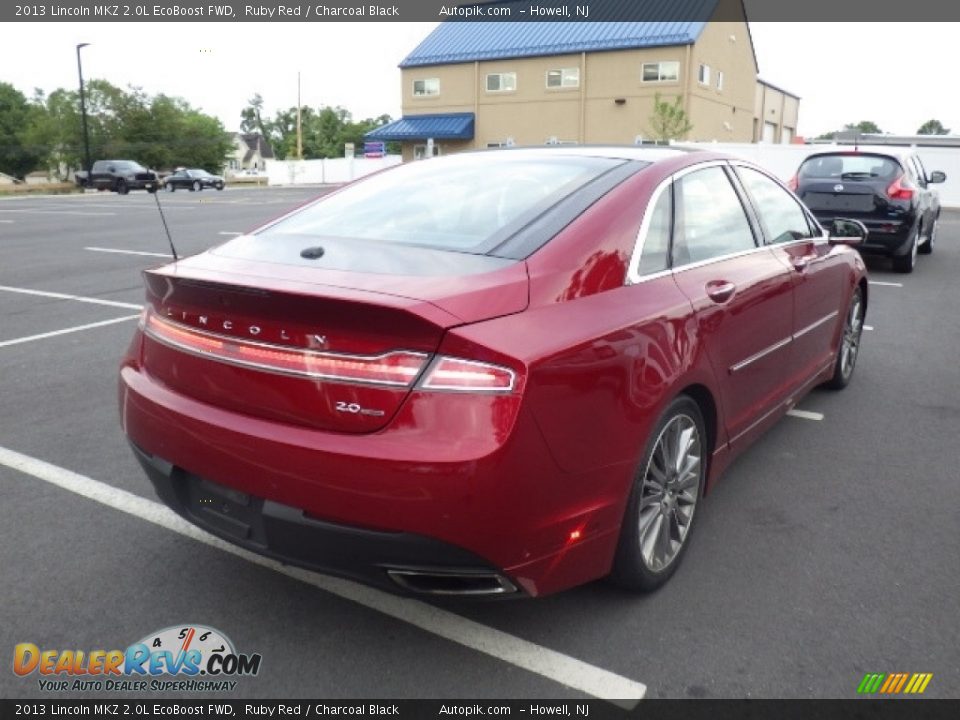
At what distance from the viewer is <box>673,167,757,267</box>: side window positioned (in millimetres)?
3270

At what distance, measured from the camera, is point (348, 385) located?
232 centimetres

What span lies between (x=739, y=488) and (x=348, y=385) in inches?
95.0

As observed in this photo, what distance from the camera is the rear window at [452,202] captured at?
2.95 meters

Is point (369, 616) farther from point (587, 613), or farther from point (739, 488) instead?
point (739, 488)

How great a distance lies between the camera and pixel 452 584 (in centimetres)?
241

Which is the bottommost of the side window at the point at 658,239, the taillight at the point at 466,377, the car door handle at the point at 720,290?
the taillight at the point at 466,377

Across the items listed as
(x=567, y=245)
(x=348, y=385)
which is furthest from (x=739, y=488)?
(x=348, y=385)

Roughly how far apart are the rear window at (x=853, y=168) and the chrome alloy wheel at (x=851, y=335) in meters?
5.83

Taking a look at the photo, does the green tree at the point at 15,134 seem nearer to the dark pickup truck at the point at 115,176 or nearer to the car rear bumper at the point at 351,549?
the dark pickup truck at the point at 115,176

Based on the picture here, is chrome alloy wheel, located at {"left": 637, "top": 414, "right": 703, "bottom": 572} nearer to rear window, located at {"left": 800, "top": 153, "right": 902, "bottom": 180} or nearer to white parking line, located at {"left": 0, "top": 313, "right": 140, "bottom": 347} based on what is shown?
white parking line, located at {"left": 0, "top": 313, "right": 140, "bottom": 347}

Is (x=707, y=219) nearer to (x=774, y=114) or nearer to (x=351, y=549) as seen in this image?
(x=351, y=549)

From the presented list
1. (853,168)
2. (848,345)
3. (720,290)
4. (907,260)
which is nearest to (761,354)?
(720,290)

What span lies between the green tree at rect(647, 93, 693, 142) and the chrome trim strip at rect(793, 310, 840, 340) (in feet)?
114

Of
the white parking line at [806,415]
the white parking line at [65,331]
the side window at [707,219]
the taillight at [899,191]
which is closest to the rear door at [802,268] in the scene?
the side window at [707,219]
